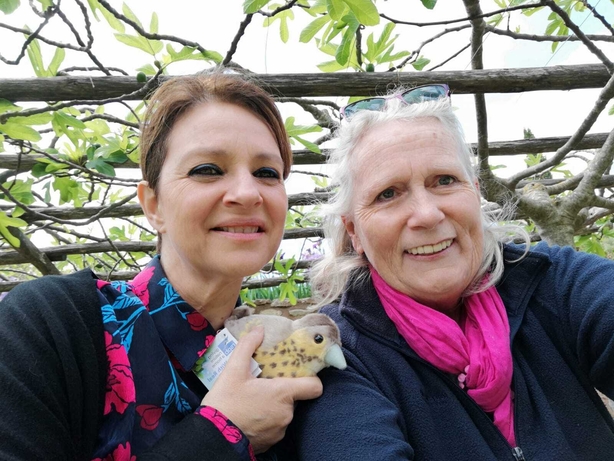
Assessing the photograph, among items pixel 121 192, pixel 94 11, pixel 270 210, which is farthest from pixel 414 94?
pixel 121 192

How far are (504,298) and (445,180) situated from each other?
0.39m

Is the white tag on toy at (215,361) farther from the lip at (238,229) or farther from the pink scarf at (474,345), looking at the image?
the pink scarf at (474,345)

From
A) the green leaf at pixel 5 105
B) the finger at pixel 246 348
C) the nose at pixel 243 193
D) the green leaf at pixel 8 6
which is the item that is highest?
the green leaf at pixel 8 6

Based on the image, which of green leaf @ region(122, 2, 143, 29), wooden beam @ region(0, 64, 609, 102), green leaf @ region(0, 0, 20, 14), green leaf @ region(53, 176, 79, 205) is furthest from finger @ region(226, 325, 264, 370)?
green leaf @ region(53, 176, 79, 205)

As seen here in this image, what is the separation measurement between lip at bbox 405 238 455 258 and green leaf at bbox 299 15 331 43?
0.90 metres

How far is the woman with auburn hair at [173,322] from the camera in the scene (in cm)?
75

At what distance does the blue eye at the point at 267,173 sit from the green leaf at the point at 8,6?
2.44ft

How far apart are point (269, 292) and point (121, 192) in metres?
2.39

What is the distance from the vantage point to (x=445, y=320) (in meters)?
1.13

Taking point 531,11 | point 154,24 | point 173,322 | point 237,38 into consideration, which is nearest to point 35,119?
point 154,24

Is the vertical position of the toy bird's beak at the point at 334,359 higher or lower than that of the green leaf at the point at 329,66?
lower

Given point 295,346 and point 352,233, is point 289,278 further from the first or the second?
point 295,346

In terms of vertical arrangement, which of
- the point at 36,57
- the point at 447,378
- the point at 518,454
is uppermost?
the point at 36,57

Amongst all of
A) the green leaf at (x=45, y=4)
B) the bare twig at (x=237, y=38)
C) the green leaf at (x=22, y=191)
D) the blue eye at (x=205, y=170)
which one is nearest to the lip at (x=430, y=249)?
the blue eye at (x=205, y=170)
